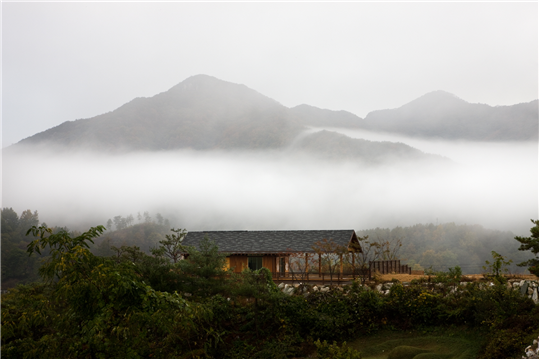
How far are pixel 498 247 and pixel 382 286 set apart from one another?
64.7 metres

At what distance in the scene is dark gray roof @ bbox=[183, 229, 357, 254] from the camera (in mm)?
29984

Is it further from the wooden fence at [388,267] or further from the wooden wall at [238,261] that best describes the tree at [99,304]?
the wooden wall at [238,261]

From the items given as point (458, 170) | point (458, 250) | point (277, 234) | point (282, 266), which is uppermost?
point (458, 170)

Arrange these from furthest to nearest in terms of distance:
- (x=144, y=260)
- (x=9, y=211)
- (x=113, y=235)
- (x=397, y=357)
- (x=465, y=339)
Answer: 1. (x=113, y=235)
2. (x=9, y=211)
3. (x=144, y=260)
4. (x=465, y=339)
5. (x=397, y=357)

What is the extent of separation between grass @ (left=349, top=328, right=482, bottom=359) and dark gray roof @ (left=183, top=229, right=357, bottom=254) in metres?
13.5

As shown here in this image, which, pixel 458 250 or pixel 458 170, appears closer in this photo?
pixel 458 250

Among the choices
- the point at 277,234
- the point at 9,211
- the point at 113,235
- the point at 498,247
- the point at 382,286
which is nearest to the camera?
the point at 382,286

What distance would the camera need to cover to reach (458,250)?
247ft

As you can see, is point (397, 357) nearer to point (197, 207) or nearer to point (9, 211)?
point (9, 211)

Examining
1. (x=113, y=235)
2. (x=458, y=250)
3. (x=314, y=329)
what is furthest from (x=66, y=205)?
(x=314, y=329)

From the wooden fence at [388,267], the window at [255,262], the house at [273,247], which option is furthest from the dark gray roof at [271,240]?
the wooden fence at [388,267]

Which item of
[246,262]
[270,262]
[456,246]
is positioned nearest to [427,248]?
[456,246]

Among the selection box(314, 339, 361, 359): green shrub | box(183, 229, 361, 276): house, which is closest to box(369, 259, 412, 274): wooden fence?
box(183, 229, 361, 276): house

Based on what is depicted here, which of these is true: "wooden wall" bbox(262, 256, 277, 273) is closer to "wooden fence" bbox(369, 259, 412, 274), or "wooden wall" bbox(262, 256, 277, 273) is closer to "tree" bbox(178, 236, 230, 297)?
"wooden fence" bbox(369, 259, 412, 274)
